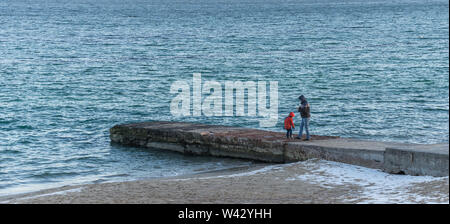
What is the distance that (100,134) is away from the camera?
26875 mm

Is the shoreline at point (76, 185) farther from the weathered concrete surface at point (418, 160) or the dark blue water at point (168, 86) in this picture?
the weathered concrete surface at point (418, 160)

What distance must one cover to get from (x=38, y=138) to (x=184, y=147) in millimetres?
6959

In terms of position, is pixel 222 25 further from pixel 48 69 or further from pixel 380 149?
pixel 380 149

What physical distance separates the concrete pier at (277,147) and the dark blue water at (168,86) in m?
0.59

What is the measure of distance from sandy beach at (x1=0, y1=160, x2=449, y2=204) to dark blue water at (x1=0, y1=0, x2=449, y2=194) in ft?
10.2

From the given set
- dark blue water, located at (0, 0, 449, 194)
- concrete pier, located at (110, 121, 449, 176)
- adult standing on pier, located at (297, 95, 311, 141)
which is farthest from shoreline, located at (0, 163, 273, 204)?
adult standing on pier, located at (297, 95, 311, 141)

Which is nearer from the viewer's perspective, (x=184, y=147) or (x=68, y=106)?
(x=184, y=147)

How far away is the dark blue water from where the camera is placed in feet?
73.3

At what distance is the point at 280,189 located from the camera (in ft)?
50.1

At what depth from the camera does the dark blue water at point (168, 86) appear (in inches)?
879

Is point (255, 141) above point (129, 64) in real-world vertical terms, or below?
below

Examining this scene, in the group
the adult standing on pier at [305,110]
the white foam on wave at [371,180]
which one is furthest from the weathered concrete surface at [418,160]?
the adult standing on pier at [305,110]
